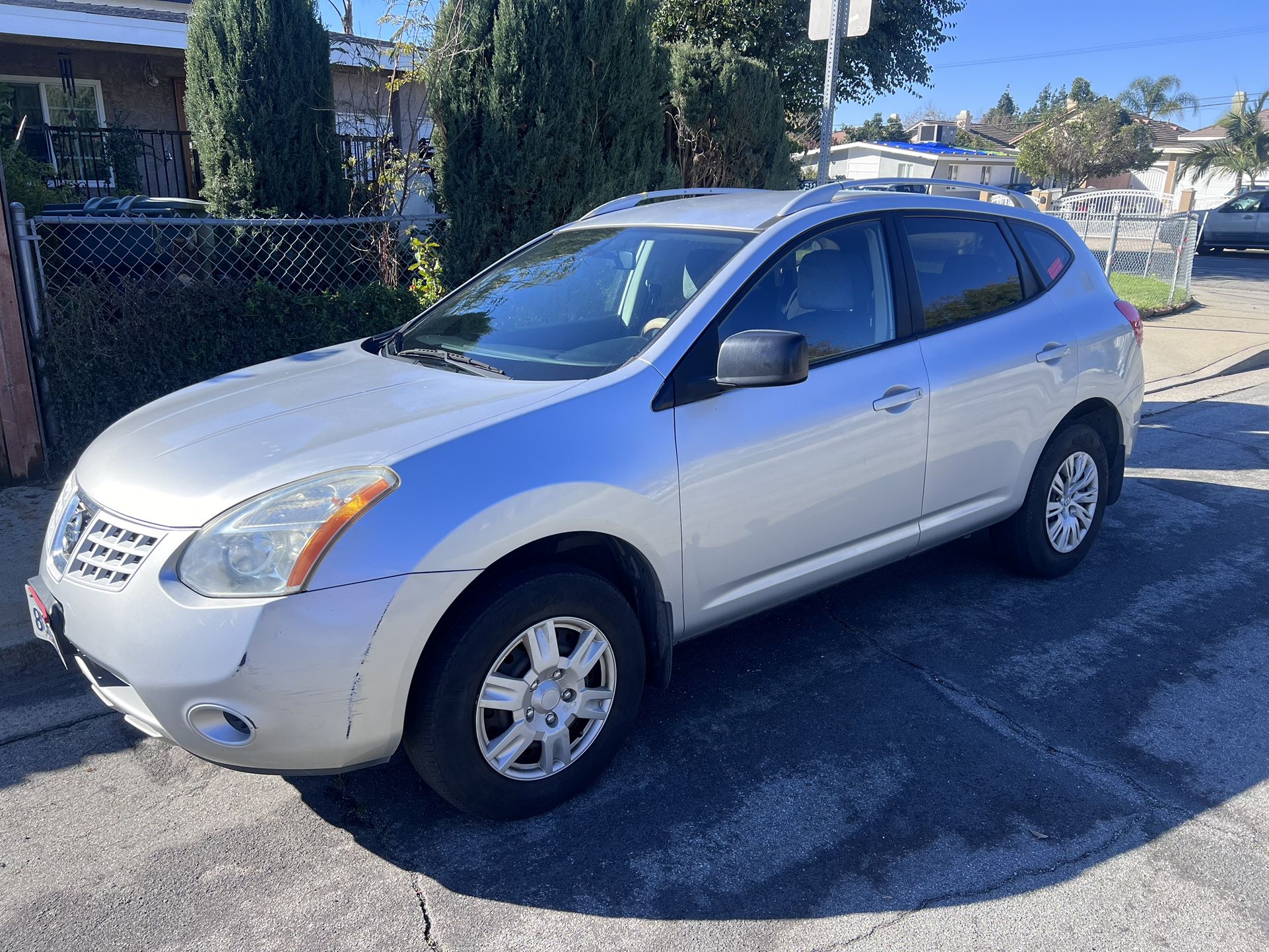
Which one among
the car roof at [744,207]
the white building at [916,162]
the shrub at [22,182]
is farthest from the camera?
the white building at [916,162]

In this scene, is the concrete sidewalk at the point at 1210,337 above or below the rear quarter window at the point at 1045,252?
below

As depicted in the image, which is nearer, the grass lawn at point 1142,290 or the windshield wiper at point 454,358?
the windshield wiper at point 454,358

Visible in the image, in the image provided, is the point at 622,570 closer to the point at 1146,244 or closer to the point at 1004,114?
the point at 1146,244

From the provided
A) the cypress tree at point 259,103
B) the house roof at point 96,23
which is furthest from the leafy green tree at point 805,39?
the cypress tree at point 259,103

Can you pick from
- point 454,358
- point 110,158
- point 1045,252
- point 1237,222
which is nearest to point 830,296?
point 454,358

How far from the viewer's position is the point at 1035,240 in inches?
187

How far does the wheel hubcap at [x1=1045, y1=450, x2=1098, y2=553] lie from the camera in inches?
186

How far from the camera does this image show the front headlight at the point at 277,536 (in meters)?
2.56

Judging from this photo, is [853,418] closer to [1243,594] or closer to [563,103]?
[1243,594]

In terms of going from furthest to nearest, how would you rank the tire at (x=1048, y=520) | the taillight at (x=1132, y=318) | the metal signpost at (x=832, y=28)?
the metal signpost at (x=832, y=28), the taillight at (x=1132, y=318), the tire at (x=1048, y=520)

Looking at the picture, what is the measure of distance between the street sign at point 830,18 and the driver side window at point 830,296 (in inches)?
121

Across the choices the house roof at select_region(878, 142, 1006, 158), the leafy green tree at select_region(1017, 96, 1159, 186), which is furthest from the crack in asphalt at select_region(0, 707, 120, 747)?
the house roof at select_region(878, 142, 1006, 158)

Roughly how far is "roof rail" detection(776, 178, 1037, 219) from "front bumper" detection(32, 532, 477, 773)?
2068 millimetres

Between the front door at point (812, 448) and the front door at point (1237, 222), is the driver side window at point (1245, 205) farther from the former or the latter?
the front door at point (812, 448)
